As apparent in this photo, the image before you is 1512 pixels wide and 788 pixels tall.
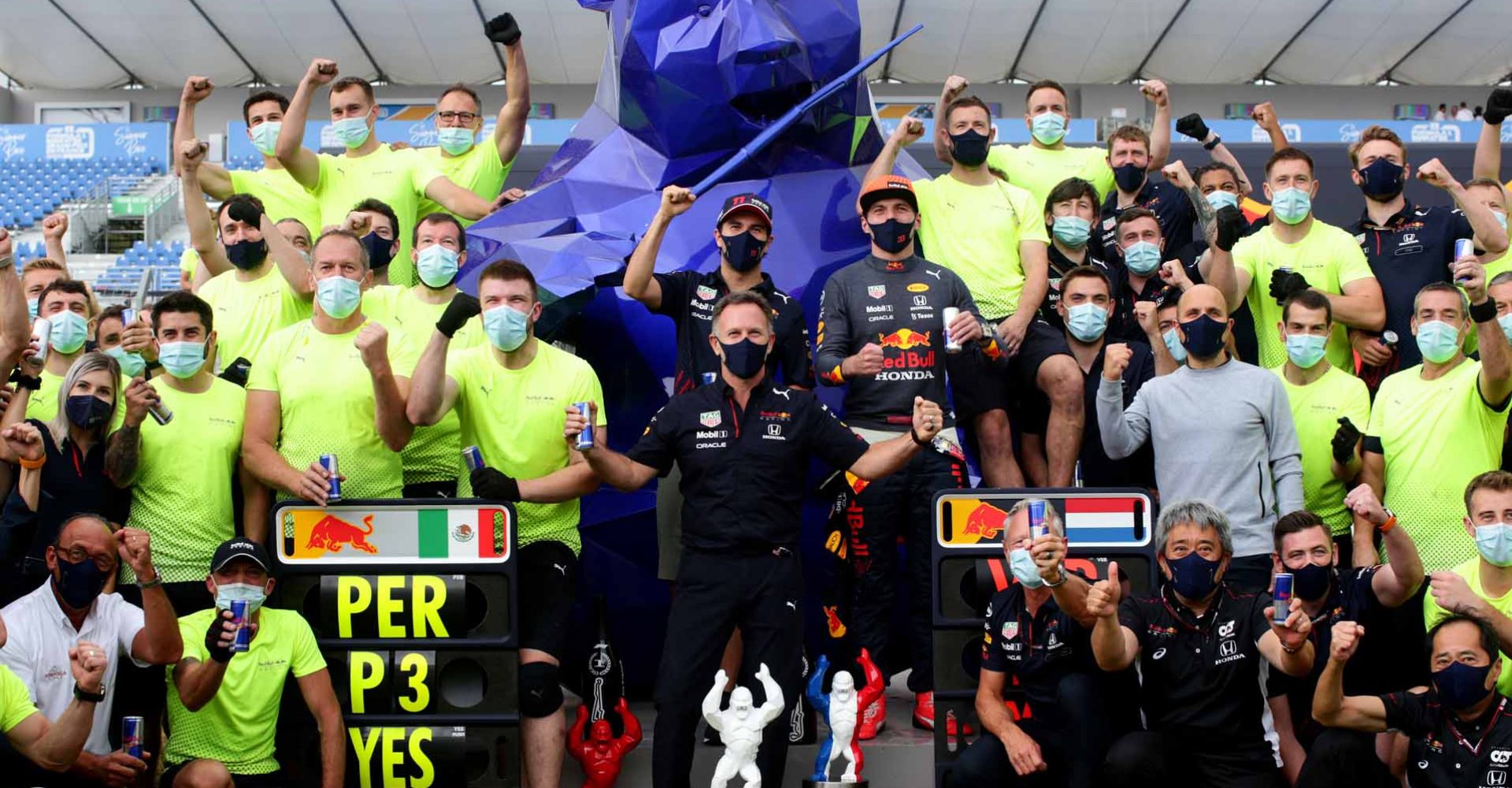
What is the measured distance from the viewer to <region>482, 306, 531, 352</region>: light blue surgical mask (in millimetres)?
5945

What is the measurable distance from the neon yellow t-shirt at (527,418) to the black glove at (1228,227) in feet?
8.72

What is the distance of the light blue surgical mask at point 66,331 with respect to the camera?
6.44 metres

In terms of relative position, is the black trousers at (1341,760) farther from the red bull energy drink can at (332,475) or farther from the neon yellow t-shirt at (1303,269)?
the red bull energy drink can at (332,475)

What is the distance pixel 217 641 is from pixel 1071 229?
3.84 meters

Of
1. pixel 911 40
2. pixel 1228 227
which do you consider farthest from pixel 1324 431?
pixel 911 40

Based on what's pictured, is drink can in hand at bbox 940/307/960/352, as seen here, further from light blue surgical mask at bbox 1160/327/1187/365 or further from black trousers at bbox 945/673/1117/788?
black trousers at bbox 945/673/1117/788

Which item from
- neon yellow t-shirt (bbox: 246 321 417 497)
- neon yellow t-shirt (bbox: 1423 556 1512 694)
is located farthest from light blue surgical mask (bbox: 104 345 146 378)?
neon yellow t-shirt (bbox: 1423 556 1512 694)

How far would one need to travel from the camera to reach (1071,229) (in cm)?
701

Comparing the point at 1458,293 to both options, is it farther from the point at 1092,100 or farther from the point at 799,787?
the point at 1092,100

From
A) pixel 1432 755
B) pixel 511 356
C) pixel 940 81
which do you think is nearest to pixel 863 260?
pixel 511 356

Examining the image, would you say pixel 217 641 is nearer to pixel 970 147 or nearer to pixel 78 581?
pixel 78 581

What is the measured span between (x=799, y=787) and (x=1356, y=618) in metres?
2.03

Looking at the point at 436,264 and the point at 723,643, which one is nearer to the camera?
the point at 723,643

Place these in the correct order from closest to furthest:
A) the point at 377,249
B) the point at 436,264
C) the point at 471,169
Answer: the point at 436,264 → the point at 377,249 → the point at 471,169
